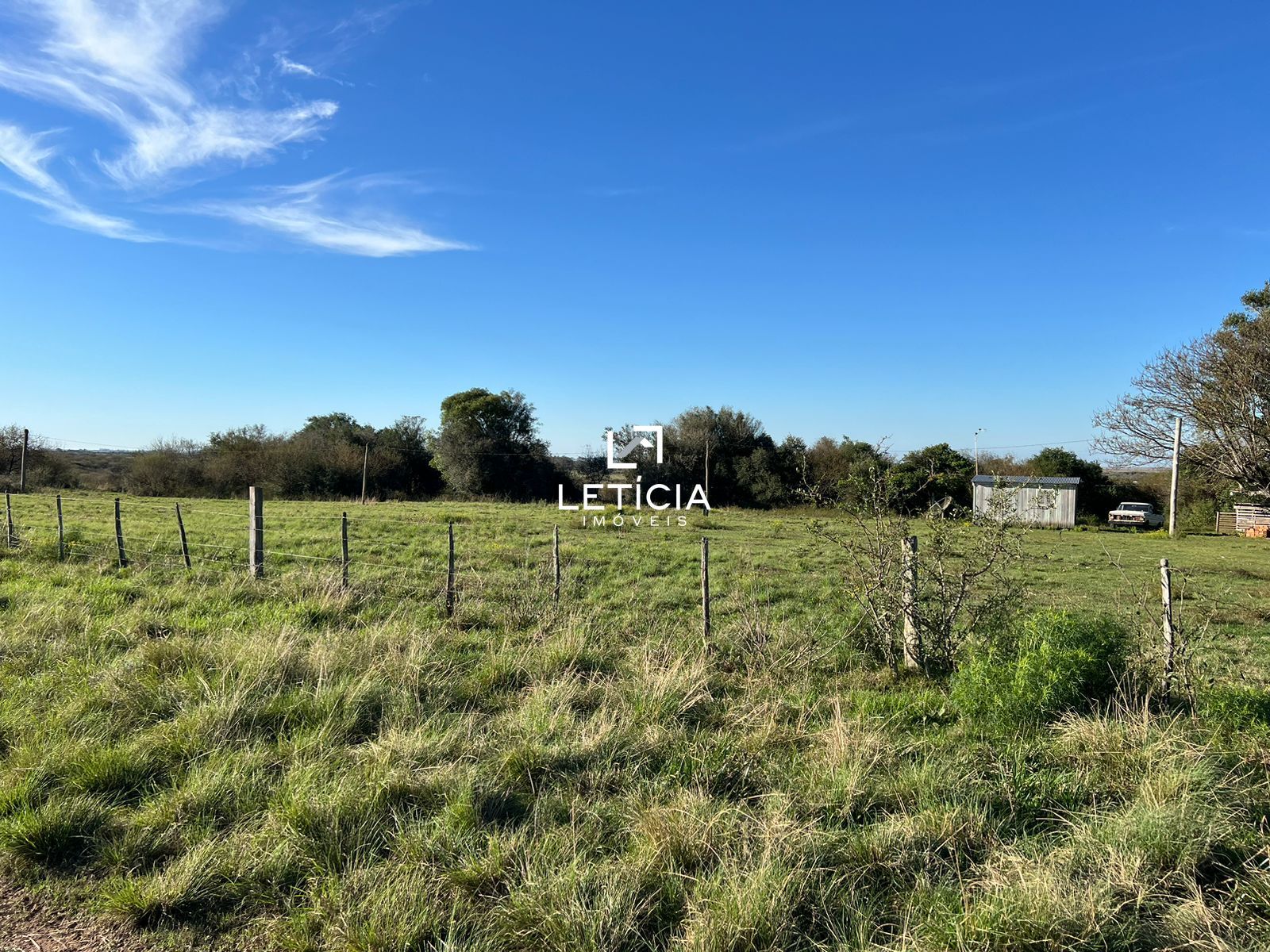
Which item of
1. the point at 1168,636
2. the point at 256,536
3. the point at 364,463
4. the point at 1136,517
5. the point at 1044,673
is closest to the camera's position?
the point at 1044,673

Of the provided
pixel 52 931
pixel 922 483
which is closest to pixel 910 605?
pixel 922 483

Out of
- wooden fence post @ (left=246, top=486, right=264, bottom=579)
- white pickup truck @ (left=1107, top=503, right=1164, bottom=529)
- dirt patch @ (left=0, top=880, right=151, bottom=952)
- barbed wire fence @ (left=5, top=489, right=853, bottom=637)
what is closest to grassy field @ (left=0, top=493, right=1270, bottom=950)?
dirt patch @ (left=0, top=880, right=151, bottom=952)

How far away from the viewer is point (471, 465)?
47750mm

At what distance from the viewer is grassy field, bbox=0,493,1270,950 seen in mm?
2930

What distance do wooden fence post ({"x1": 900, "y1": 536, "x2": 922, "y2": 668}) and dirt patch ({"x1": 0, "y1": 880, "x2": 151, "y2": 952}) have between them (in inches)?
232

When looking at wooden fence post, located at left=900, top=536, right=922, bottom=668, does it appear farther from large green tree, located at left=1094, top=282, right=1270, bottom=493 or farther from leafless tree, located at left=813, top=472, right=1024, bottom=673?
large green tree, located at left=1094, top=282, right=1270, bottom=493

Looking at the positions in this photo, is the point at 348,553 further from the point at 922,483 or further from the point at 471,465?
the point at 471,465

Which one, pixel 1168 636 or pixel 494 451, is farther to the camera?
pixel 494 451

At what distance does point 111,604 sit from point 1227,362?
3034 cm

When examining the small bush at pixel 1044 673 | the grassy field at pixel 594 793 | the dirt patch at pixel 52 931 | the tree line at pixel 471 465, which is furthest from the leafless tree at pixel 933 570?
the tree line at pixel 471 465

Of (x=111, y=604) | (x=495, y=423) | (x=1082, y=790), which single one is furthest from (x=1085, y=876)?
(x=495, y=423)

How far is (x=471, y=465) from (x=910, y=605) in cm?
4333

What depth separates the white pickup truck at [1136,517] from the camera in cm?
4066

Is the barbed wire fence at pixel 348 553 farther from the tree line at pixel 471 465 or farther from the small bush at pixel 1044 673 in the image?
the tree line at pixel 471 465
